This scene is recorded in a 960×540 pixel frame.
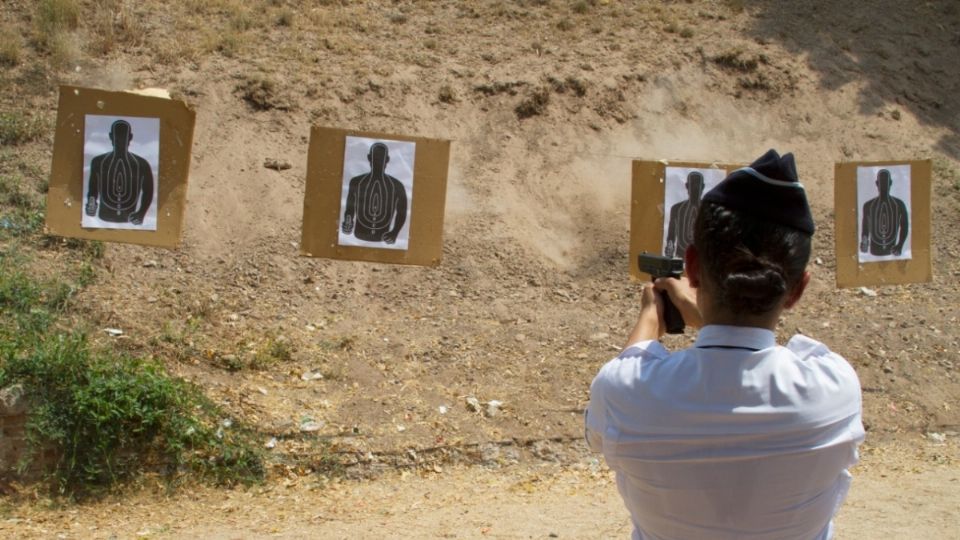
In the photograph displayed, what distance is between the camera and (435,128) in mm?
10828

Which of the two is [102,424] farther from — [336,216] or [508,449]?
[508,449]

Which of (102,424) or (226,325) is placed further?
(226,325)

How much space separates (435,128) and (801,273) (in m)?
9.17

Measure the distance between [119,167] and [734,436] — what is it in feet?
16.5

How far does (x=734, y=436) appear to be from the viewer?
174 centimetres

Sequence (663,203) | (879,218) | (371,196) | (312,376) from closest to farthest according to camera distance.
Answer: (371,196) < (663,203) < (312,376) < (879,218)

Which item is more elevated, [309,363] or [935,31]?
[935,31]

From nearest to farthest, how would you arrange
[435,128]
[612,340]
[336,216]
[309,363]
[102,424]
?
1. [102,424]
2. [336,216]
3. [309,363]
4. [612,340]
5. [435,128]

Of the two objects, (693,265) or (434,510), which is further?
(434,510)

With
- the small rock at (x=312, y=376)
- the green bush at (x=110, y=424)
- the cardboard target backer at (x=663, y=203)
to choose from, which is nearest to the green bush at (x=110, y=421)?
the green bush at (x=110, y=424)

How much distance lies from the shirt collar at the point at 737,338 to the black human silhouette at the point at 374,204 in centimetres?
434

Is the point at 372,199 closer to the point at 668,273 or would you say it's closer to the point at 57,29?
the point at 668,273

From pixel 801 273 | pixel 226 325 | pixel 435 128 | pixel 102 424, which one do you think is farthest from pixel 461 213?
pixel 801 273

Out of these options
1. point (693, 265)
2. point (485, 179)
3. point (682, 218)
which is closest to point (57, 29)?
point (485, 179)
